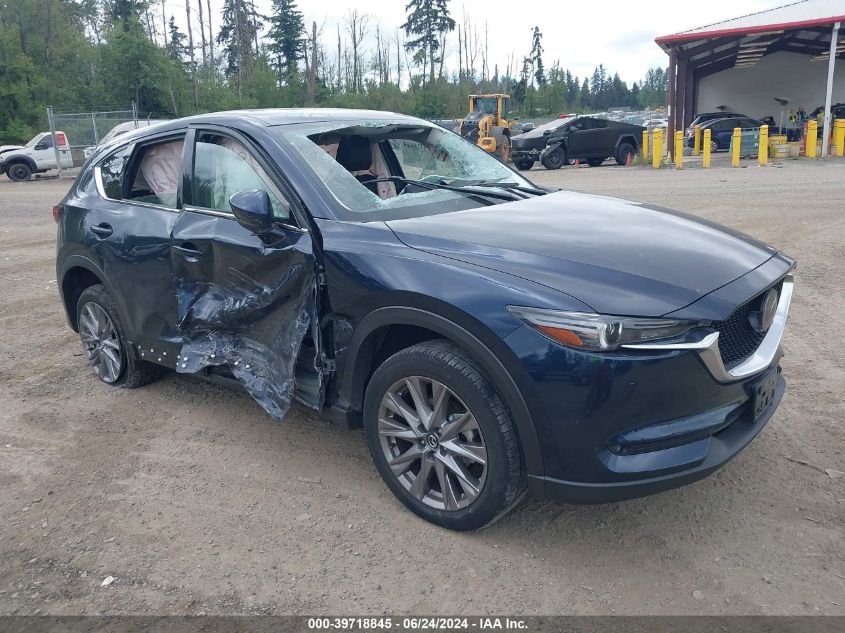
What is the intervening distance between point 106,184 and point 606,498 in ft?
12.9

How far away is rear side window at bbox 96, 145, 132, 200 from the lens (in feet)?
15.8

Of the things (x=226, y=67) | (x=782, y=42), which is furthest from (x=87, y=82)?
(x=782, y=42)

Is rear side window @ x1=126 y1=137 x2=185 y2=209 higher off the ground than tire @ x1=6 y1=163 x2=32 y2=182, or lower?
lower

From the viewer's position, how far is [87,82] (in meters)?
40.8

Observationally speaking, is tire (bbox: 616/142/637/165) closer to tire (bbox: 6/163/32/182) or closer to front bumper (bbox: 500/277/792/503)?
tire (bbox: 6/163/32/182)

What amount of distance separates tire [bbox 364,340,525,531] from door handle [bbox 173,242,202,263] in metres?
1.42

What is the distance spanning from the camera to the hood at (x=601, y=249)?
2.77m

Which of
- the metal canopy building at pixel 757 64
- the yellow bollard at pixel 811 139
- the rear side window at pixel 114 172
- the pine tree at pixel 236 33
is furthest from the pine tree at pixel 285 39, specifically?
the rear side window at pixel 114 172

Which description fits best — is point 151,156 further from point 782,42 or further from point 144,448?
point 782,42

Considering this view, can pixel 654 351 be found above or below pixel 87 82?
below

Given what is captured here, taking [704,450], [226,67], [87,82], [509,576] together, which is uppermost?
[226,67]

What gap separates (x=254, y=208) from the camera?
3428mm

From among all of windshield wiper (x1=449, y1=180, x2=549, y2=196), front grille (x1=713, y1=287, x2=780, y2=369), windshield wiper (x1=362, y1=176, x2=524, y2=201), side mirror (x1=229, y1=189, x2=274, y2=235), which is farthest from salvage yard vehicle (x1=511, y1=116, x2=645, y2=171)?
front grille (x1=713, y1=287, x2=780, y2=369)

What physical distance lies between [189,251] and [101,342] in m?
1.50
